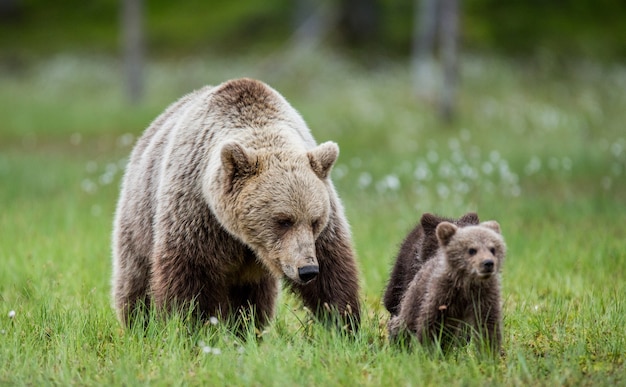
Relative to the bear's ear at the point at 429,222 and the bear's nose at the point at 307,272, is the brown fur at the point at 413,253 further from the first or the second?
the bear's nose at the point at 307,272

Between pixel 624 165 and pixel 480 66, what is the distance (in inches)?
525

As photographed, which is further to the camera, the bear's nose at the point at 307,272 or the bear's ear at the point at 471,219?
the bear's ear at the point at 471,219

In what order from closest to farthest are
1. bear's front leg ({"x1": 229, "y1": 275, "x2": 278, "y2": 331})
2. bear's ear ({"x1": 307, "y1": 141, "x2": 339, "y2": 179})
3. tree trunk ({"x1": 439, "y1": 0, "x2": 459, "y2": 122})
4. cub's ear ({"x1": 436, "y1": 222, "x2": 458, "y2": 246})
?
cub's ear ({"x1": 436, "y1": 222, "x2": 458, "y2": 246})
bear's ear ({"x1": 307, "y1": 141, "x2": 339, "y2": 179})
bear's front leg ({"x1": 229, "y1": 275, "x2": 278, "y2": 331})
tree trunk ({"x1": 439, "y1": 0, "x2": 459, "y2": 122})

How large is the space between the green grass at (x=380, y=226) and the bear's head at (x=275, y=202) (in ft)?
1.64

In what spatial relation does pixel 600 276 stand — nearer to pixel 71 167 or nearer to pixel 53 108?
pixel 71 167

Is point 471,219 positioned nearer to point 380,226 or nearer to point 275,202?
point 275,202

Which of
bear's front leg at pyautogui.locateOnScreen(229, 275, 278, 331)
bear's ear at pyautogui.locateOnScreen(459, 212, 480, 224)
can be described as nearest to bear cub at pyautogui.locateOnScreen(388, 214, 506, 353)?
bear's ear at pyautogui.locateOnScreen(459, 212, 480, 224)

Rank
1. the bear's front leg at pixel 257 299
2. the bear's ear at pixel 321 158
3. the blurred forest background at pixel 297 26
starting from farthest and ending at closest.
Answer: the blurred forest background at pixel 297 26 < the bear's front leg at pixel 257 299 < the bear's ear at pixel 321 158

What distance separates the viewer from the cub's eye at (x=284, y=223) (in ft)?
17.2

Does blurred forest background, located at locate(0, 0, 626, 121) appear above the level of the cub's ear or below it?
above

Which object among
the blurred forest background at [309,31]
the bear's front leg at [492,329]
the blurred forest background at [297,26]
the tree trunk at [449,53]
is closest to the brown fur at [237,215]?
the bear's front leg at [492,329]

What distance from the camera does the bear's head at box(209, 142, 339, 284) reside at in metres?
5.21

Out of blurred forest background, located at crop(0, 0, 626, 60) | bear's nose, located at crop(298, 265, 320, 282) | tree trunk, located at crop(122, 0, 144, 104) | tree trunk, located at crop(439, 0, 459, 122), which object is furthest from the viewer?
blurred forest background, located at crop(0, 0, 626, 60)

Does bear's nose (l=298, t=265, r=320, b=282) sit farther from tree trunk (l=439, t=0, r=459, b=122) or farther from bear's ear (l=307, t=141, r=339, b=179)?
tree trunk (l=439, t=0, r=459, b=122)
